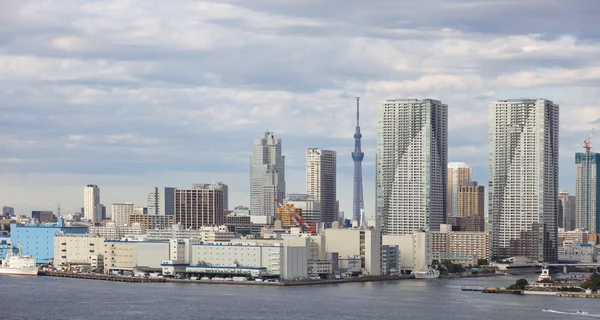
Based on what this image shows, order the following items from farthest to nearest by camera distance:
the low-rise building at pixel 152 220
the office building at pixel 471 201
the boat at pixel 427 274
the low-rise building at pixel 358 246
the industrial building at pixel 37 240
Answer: the office building at pixel 471 201 < the low-rise building at pixel 152 220 < the industrial building at pixel 37 240 < the boat at pixel 427 274 < the low-rise building at pixel 358 246

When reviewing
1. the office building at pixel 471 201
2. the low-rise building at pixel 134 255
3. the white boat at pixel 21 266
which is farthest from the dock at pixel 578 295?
the office building at pixel 471 201

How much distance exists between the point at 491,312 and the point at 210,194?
8500 cm

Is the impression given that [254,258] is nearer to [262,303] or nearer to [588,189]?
[262,303]

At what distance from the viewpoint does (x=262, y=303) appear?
64.8m

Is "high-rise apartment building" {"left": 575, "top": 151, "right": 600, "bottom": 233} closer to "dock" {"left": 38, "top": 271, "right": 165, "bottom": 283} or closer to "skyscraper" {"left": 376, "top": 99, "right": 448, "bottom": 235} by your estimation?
"skyscraper" {"left": 376, "top": 99, "right": 448, "bottom": 235}

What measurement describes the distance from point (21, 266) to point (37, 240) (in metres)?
11.7

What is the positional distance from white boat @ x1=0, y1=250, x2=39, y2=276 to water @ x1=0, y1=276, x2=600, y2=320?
10557mm

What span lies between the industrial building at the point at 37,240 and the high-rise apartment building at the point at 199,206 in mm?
37166

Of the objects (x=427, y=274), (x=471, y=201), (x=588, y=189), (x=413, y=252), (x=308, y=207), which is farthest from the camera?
Result: (x=588, y=189)

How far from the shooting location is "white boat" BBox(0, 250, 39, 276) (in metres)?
92.9

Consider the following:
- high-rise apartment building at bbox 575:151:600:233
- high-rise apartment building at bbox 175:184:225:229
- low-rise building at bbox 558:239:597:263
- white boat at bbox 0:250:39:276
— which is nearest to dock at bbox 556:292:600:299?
white boat at bbox 0:250:39:276

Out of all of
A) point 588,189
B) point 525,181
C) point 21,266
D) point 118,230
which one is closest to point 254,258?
point 21,266

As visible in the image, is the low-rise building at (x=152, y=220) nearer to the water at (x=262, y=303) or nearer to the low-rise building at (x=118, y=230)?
the low-rise building at (x=118, y=230)

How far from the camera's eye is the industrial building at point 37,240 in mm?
104250
